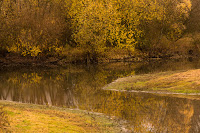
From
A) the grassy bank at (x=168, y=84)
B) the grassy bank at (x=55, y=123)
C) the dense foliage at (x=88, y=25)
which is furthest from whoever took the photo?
the dense foliage at (x=88, y=25)

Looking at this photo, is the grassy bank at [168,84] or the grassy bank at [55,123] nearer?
the grassy bank at [55,123]

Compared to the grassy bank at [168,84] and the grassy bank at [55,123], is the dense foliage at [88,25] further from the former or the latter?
the grassy bank at [55,123]

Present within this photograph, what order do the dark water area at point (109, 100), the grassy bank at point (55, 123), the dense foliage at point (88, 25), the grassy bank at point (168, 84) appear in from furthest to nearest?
the dense foliage at point (88, 25) → the grassy bank at point (168, 84) → the dark water area at point (109, 100) → the grassy bank at point (55, 123)

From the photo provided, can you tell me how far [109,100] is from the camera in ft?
69.9

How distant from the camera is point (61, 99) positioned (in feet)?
77.0

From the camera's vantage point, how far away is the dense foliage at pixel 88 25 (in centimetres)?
4991

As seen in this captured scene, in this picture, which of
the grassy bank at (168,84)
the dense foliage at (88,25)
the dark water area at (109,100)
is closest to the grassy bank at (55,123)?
the dark water area at (109,100)

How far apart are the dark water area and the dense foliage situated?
1557 centimetres

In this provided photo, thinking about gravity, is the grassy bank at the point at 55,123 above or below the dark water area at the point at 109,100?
above

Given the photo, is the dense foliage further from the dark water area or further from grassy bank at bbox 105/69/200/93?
grassy bank at bbox 105/69/200/93

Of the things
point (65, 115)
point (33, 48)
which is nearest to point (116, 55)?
point (33, 48)

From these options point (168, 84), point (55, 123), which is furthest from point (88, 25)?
point (55, 123)

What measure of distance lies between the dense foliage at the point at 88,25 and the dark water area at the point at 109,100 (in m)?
15.6

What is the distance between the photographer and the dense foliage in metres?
49.9
